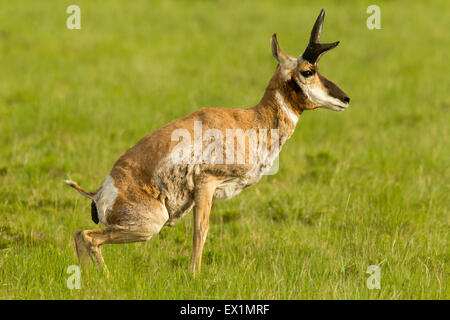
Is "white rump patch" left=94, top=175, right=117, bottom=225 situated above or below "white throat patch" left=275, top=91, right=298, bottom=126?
below

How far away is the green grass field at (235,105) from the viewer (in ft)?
20.5

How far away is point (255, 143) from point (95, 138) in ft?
17.6

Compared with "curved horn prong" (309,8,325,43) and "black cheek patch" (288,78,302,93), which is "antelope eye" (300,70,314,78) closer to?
"black cheek patch" (288,78,302,93)

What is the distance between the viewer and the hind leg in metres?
5.54

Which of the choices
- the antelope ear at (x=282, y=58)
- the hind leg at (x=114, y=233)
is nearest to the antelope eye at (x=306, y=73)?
the antelope ear at (x=282, y=58)

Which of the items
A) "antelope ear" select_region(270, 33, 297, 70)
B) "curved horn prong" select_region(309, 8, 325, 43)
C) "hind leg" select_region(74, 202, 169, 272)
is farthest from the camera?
"antelope ear" select_region(270, 33, 297, 70)

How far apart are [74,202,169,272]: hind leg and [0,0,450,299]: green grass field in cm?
21

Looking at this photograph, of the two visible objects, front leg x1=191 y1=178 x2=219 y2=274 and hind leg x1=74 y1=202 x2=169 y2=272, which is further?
front leg x1=191 y1=178 x2=219 y2=274

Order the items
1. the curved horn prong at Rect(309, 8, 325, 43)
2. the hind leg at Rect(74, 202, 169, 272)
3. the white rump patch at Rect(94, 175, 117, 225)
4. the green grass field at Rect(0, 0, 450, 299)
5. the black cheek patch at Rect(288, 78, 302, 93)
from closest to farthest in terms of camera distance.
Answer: the hind leg at Rect(74, 202, 169, 272) < the white rump patch at Rect(94, 175, 117, 225) < the curved horn prong at Rect(309, 8, 325, 43) < the black cheek patch at Rect(288, 78, 302, 93) < the green grass field at Rect(0, 0, 450, 299)

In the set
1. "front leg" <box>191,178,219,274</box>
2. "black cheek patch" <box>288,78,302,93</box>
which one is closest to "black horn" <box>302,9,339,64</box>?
"black cheek patch" <box>288,78,302,93</box>

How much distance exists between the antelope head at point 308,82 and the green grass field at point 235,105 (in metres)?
1.64

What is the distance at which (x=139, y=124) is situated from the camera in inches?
449

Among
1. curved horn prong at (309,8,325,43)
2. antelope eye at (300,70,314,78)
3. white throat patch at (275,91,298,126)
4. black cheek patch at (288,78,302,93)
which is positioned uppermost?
curved horn prong at (309,8,325,43)

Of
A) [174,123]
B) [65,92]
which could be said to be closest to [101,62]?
[65,92]
